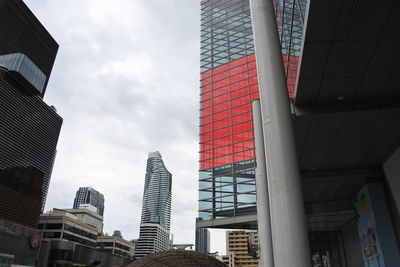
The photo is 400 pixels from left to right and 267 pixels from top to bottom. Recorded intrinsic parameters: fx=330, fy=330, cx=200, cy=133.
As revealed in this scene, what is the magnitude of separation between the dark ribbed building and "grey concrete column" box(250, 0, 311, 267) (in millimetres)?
70719

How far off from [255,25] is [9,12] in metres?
126

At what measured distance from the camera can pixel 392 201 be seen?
15.8 meters

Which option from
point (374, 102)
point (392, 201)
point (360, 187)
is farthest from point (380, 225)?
point (374, 102)

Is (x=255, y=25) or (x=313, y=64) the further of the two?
(x=313, y=64)

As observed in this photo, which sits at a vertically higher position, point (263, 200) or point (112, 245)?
point (112, 245)

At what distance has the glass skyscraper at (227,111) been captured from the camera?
4212 centimetres

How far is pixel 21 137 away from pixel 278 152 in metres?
95.6

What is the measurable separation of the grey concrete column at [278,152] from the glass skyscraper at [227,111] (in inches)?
1336

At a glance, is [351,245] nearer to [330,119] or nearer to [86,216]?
[330,119]

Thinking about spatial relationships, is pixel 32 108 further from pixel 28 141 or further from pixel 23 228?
pixel 23 228

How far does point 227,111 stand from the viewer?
4834cm

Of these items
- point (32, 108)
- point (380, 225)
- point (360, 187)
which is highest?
point (32, 108)

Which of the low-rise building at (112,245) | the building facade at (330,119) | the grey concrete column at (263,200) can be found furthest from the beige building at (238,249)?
the grey concrete column at (263,200)

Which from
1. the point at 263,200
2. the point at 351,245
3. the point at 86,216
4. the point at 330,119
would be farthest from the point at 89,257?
the point at 330,119
